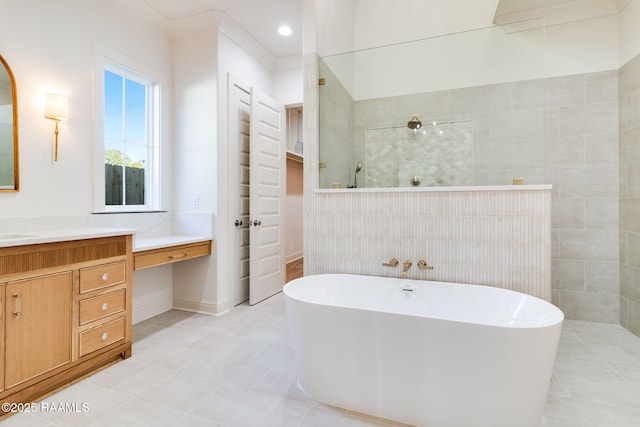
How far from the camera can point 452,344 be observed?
139 cm

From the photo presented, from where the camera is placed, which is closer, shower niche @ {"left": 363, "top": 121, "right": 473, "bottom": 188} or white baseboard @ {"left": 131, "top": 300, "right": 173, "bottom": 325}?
shower niche @ {"left": 363, "top": 121, "right": 473, "bottom": 188}

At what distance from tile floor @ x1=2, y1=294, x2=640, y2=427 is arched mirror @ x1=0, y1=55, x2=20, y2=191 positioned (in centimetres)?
133

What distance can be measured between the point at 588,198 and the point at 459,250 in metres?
1.51

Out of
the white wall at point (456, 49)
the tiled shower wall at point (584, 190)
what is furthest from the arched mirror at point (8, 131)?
the tiled shower wall at point (584, 190)

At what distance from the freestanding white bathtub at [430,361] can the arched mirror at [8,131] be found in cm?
188

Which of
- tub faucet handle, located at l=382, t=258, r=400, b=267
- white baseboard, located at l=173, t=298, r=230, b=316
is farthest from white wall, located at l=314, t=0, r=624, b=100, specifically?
white baseboard, located at l=173, t=298, r=230, b=316

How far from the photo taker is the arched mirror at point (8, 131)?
1913 millimetres

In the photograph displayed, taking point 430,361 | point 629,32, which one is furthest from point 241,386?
point 629,32

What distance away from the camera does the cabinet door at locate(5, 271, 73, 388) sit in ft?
5.08

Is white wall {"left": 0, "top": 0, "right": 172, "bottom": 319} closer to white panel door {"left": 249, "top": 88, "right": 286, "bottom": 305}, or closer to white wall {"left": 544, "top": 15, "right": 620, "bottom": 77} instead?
white panel door {"left": 249, "top": 88, "right": 286, "bottom": 305}

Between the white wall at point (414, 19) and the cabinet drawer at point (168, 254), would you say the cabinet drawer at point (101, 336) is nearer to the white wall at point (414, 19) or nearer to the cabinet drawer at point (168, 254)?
→ the cabinet drawer at point (168, 254)

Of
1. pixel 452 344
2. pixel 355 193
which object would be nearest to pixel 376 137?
pixel 355 193

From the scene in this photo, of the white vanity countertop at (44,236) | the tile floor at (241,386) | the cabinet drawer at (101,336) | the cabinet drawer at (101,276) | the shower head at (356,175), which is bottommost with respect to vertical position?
the tile floor at (241,386)

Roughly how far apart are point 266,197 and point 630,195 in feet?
10.6
